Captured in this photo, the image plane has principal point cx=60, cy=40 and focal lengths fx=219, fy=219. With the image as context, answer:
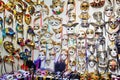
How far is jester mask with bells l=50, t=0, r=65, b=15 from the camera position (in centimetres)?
168

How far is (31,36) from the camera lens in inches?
68.6

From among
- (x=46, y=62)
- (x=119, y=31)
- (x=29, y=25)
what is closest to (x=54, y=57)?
(x=46, y=62)

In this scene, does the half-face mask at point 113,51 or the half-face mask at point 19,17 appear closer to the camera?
the half-face mask at point 113,51

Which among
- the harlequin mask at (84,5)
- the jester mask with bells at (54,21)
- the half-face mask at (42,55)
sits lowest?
the half-face mask at (42,55)

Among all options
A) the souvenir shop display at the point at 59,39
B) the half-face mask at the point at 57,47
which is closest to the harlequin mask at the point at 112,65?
the souvenir shop display at the point at 59,39

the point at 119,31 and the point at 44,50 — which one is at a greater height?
the point at 119,31

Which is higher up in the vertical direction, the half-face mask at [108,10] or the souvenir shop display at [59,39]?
the half-face mask at [108,10]

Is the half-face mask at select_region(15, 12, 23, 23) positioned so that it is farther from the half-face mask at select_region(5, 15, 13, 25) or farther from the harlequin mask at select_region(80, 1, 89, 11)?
the harlequin mask at select_region(80, 1, 89, 11)

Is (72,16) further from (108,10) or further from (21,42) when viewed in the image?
(21,42)

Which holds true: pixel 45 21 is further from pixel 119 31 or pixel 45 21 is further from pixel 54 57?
pixel 119 31

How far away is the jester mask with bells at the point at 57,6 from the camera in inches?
66.2

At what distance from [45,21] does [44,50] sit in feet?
0.75

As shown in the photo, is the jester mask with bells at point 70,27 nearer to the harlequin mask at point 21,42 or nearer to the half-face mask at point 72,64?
the half-face mask at point 72,64

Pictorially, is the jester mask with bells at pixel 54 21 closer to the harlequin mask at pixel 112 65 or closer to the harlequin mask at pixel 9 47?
the harlequin mask at pixel 9 47
